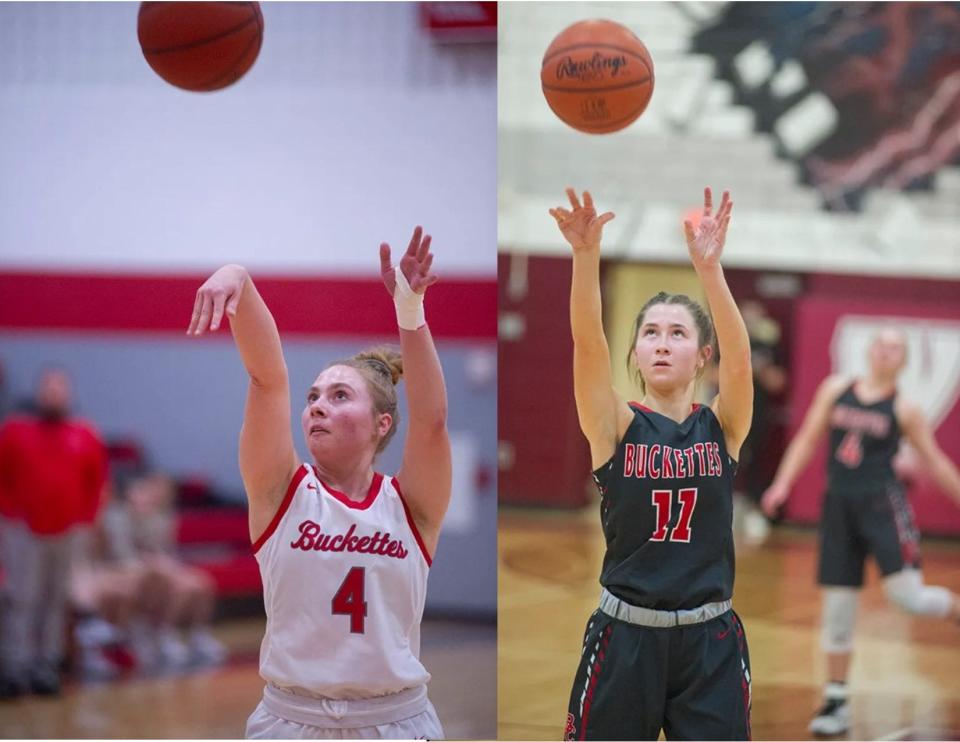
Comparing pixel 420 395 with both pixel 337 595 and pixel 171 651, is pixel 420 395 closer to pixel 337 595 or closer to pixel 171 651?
pixel 337 595

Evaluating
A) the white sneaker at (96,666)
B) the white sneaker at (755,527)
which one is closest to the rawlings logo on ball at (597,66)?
the white sneaker at (96,666)

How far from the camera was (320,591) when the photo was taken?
2832 millimetres

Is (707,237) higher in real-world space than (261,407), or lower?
higher

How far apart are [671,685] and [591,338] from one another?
2.89 feet

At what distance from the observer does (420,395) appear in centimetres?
290

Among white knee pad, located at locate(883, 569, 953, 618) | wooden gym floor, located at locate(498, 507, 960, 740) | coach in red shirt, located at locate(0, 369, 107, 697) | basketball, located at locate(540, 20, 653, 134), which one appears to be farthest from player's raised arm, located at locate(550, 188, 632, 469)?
coach in red shirt, located at locate(0, 369, 107, 697)

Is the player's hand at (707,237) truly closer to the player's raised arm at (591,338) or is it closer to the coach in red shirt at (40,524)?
the player's raised arm at (591,338)

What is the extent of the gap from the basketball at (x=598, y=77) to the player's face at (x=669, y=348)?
27.8 inches

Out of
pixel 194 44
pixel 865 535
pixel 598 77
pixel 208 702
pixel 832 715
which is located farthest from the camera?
pixel 208 702

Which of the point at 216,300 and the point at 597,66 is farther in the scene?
the point at 597,66

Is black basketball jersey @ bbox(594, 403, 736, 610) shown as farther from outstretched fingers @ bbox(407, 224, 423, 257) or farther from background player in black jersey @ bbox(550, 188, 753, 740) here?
outstretched fingers @ bbox(407, 224, 423, 257)

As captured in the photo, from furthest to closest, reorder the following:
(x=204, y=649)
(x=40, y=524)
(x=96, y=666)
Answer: (x=204, y=649) → (x=96, y=666) → (x=40, y=524)

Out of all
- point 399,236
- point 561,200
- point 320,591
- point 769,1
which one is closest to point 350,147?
point 399,236

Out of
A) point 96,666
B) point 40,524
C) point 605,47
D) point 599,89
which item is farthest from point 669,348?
point 96,666
